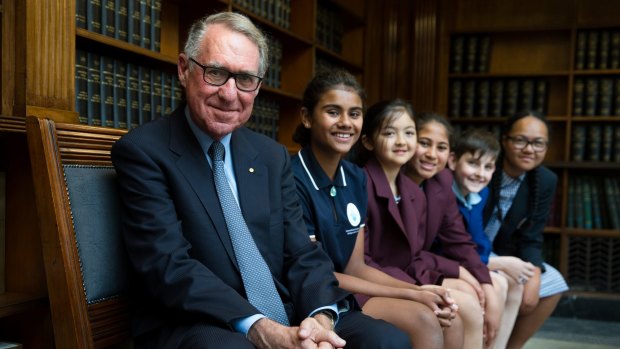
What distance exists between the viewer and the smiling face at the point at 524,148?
2744 mm

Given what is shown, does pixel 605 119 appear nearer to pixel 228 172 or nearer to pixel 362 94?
pixel 362 94

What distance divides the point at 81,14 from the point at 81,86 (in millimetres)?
259

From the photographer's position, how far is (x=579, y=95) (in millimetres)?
4180

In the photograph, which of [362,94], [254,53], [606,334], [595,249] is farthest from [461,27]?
[254,53]

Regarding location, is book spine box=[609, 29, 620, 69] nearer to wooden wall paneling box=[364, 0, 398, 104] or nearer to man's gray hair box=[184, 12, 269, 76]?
wooden wall paneling box=[364, 0, 398, 104]

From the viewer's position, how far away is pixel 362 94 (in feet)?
6.57

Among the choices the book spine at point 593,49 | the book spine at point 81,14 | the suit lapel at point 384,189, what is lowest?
the suit lapel at point 384,189

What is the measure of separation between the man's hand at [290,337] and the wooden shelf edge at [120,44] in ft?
4.34

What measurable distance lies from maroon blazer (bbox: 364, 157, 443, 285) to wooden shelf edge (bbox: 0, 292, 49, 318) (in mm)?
1032

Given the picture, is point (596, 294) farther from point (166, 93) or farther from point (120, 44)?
point (120, 44)

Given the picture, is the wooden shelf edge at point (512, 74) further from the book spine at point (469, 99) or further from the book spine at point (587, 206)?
the book spine at point (587, 206)

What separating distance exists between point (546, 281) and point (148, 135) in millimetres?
2146

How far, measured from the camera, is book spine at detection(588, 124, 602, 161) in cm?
414

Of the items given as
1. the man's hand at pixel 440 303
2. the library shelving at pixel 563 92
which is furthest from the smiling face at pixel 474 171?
the library shelving at pixel 563 92
